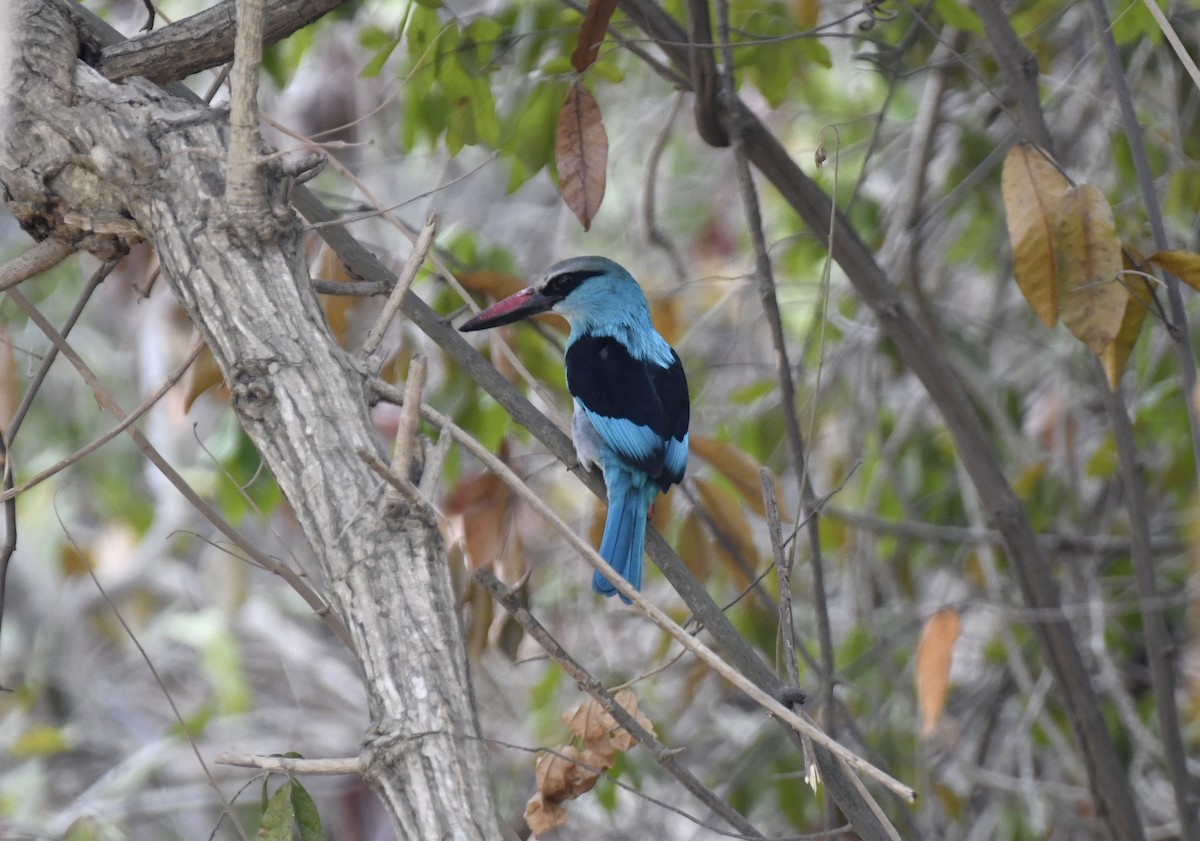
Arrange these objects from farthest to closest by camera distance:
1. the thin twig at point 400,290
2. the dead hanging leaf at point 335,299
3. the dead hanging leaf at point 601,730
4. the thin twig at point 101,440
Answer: the dead hanging leaf at point 335,299 → the dead hanging leaf at point 601,730 → the thin twig at point 101,440 → the thin twig at point 400,290

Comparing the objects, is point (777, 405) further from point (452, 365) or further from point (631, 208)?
point (631, 208)

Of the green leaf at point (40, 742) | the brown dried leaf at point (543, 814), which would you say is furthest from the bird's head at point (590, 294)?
the green leaf at point (40, 742)

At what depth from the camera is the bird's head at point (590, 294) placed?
9.71ft

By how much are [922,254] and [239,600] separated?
2729mm

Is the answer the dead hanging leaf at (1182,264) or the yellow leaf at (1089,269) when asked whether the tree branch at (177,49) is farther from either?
the dead hanging leaf at (1182,264)

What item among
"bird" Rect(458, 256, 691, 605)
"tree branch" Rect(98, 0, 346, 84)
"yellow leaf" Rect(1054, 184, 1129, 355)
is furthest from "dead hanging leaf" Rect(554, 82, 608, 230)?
"yellow leaf" Rect(1054, 184, 1129, 355)

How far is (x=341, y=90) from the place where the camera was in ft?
17.1

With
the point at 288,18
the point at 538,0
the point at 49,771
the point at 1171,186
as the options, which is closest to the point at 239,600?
the point at 49,771

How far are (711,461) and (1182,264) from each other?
1.01m

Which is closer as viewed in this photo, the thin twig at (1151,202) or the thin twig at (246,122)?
the thin twig at (246,122)

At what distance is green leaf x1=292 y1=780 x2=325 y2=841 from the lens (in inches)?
66.7

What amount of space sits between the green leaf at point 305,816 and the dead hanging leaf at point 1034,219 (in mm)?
1302

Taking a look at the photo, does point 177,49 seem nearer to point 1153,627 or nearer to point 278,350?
point 278,350

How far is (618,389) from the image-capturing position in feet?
9.61
